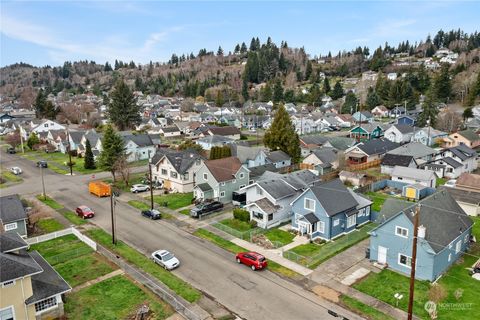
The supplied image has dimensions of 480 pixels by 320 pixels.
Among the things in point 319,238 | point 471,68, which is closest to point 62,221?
point 319,238

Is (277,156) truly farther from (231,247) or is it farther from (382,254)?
(382,254)

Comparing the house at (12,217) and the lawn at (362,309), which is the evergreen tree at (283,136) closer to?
the lawn at (362,309)

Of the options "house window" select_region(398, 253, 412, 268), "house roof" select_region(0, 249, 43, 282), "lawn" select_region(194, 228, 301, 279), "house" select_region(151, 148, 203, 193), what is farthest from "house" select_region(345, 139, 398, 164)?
"house roof" select_region(0, 249, 43, 282)

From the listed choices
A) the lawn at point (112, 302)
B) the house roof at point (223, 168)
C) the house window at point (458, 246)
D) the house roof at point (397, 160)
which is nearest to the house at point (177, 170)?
the house roof at point (223, 168)

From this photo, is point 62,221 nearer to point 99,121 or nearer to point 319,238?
point 319,238

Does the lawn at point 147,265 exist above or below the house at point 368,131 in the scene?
below
